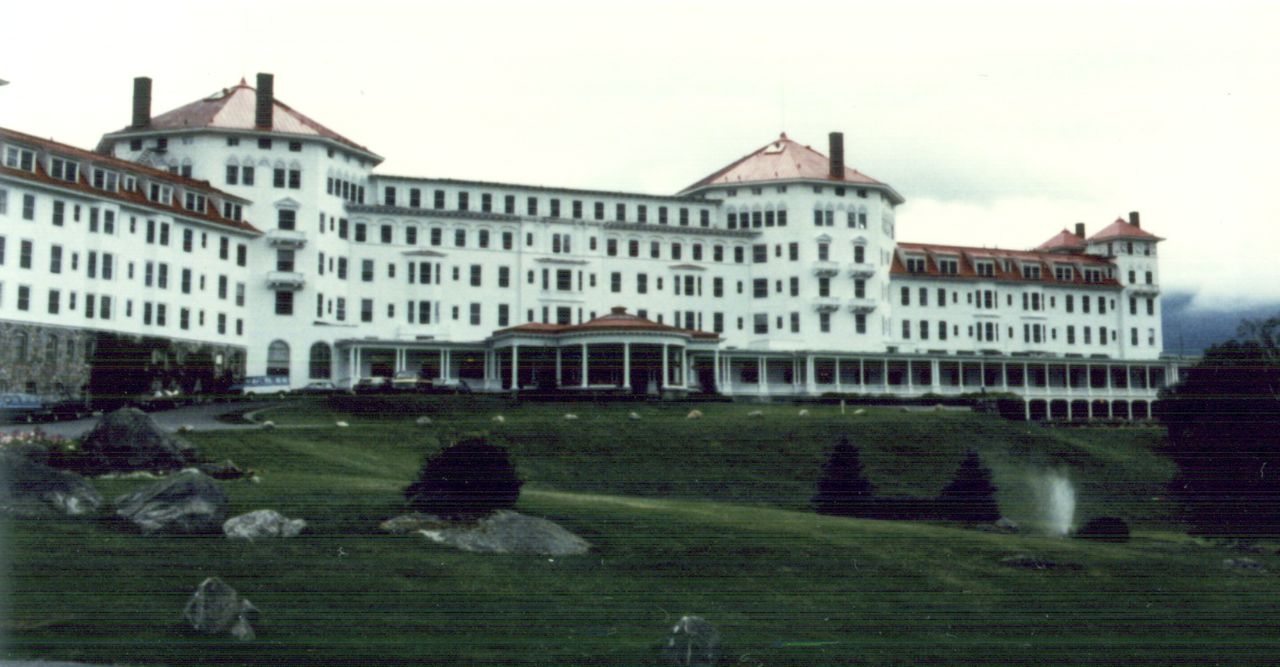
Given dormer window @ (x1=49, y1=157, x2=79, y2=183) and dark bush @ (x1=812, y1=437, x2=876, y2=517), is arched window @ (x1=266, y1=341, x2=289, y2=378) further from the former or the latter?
dark bush @ (x1=812, y1=437, x2=876, y2=517)

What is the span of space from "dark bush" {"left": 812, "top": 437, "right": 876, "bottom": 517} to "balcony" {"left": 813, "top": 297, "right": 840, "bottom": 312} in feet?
110

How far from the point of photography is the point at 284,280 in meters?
51.4

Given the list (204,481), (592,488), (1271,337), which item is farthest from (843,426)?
(204,481)

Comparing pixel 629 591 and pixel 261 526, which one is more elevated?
pixel 261 526

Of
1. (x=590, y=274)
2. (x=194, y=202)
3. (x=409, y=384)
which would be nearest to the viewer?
(x=409, y=384)

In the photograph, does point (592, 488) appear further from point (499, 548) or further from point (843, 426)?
point (843, 426)

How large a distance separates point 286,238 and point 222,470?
115 ft

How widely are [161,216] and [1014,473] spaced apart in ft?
104

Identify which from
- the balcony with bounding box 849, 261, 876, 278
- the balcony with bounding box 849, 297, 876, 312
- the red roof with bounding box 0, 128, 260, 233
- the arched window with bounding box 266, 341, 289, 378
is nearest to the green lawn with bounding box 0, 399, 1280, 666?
the red roof with bounding box 0, 128, 260, 233

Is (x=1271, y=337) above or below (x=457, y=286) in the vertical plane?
below

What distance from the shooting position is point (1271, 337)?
15.2 metres

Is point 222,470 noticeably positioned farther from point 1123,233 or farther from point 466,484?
point 1123,233

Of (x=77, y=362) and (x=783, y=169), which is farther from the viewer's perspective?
(x=783, y=169)

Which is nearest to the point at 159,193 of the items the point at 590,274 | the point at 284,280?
the point at 284,280
